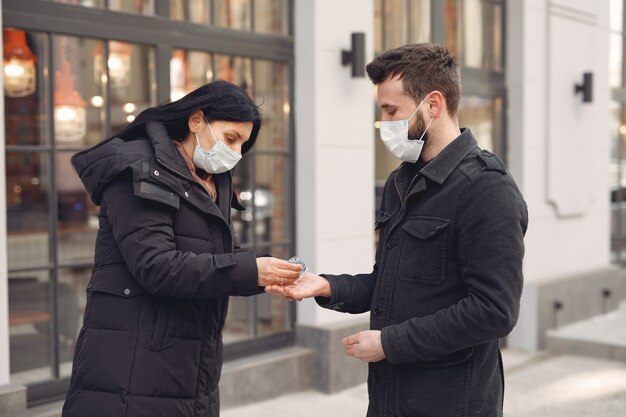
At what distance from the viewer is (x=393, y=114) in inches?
100

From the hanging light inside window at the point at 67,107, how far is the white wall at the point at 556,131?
4206 millimetres

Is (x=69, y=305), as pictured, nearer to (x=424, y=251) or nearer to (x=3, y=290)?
(x=3, y=290)

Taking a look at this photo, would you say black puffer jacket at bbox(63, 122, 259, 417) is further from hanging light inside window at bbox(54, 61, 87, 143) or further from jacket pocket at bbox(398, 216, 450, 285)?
hanging light inside window at bbox(54, 61, 87, 143)

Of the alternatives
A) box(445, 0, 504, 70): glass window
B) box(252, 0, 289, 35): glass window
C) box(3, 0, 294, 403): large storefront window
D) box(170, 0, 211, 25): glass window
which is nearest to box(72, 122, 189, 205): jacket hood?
box(3, 0, 294, 403): large storefront window

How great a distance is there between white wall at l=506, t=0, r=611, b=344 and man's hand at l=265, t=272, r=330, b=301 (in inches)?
202

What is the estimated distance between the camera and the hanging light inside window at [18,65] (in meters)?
4.46

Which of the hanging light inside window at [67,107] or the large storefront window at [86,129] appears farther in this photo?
the hanging light inside window at [67,107]

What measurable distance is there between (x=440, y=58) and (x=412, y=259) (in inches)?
24.8

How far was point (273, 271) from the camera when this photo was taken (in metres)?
2.61

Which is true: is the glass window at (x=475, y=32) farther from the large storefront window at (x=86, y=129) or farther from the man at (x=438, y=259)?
the man at (x=438, y=259)

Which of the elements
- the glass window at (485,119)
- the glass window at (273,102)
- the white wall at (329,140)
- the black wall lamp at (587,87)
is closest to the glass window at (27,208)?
the glass window at (273,102)

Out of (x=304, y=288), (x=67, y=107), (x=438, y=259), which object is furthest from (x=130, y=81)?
(x=438, y=259)

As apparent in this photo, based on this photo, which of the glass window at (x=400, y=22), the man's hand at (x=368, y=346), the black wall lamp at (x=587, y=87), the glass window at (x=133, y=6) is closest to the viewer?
the man's hand at (x=368, y=346)

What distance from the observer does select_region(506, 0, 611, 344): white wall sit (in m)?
7.64
